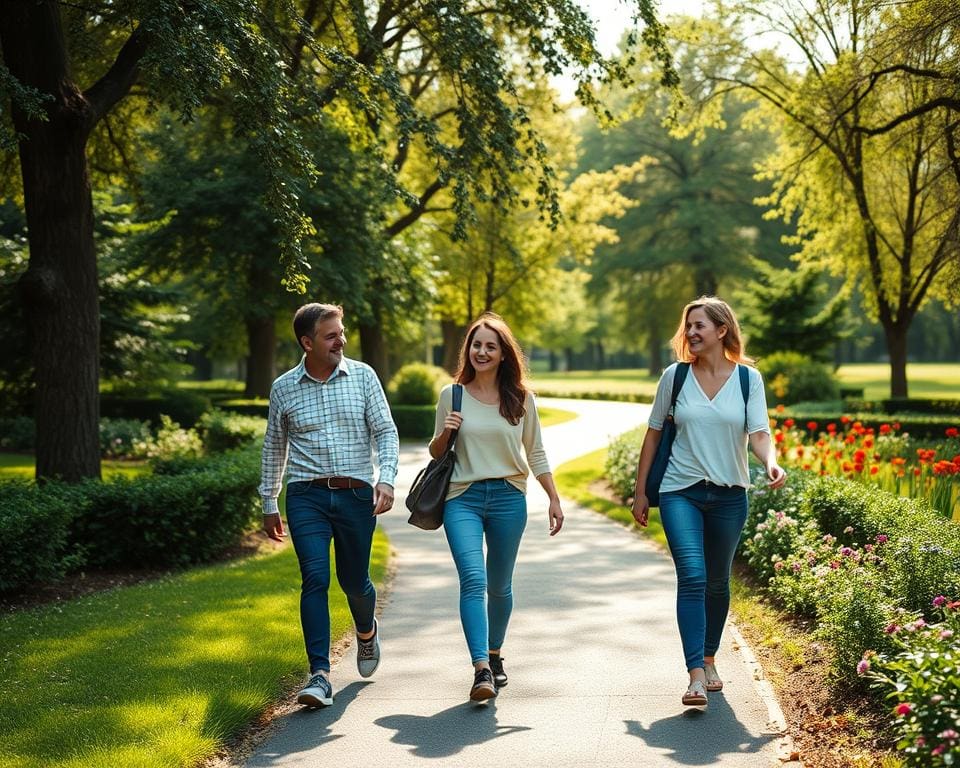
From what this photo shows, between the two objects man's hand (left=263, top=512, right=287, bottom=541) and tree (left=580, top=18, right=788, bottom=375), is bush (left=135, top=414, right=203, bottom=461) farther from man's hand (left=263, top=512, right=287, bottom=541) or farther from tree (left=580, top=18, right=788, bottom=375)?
tree (left=580, top=18, right=788, bottom=375)

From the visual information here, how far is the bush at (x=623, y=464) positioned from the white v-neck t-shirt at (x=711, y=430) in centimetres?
807

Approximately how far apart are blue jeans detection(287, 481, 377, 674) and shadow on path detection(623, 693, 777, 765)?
62.0 inches

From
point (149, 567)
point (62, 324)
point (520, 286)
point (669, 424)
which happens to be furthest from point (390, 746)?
point (520, 286)

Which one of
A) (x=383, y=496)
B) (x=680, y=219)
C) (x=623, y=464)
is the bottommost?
(x=623, y=464)

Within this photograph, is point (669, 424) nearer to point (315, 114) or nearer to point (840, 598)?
point (840, 598)

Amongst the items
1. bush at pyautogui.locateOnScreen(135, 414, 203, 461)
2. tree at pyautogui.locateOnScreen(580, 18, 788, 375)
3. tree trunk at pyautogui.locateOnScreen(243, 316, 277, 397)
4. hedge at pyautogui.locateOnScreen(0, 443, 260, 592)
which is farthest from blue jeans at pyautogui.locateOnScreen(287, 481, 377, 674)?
tree at pyautogui.locateOnScreen(580, 18, 788, 375)

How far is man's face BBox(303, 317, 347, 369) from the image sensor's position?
A: 5.45 meters

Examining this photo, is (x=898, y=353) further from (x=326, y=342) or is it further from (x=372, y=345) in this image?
(x=326, y=342)

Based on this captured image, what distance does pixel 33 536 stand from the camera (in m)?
8.12

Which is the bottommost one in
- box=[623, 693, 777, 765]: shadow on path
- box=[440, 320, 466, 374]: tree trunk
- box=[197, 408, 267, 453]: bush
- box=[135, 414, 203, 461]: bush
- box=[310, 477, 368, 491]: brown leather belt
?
box=[623, 693, 777, 765]: shadow on path

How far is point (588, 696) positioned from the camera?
18.3 ft

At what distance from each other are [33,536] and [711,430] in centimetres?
530

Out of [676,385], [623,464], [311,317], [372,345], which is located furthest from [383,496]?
[372,345]

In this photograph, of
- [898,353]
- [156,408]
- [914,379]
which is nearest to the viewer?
[898,353]
